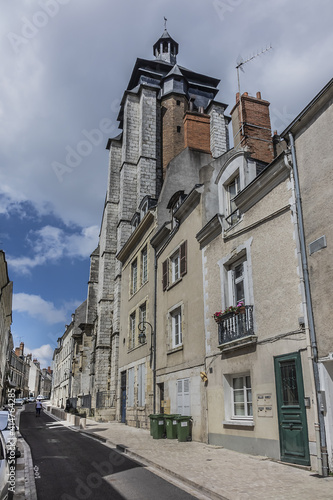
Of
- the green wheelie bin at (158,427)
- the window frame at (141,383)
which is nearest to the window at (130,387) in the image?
the window frame at (141,383)

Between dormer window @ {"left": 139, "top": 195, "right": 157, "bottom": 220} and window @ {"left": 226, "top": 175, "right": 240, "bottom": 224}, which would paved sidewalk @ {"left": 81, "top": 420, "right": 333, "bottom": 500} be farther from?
dormer window @ {"left": 139, "top": 195, "right": 157, "bottom": 220}

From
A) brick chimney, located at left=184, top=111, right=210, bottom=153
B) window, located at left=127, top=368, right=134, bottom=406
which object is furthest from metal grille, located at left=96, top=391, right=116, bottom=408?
brick chimney, located at left=184, top=111, right=210, bottom=153

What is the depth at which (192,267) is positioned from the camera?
45.6 ft

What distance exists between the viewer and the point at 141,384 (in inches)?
736

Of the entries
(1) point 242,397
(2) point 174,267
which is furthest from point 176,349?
(1) point 242,397

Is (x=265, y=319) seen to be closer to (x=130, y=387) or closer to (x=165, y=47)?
(x=130, y=387)

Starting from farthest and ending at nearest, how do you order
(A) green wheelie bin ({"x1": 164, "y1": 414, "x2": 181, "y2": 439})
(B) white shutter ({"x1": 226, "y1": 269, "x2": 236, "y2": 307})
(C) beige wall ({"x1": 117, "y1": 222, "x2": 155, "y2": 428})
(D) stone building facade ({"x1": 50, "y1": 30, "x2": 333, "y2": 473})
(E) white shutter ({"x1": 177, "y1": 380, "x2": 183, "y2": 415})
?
(C) beige wall ({"x1": 117, "y1": 222, "x2": 155, "y2": 428})
(E) white shutter ({"x1": 177, "y1": 380, "x2": 183, "y2": 415})
(A) green wheelie bin ({"x1": 164, "y1": 414, "x2": 181, "y2": 439})
(B) white shutter ({"x1": 226, "y1": 269, "x2": 236, "y2": 307})
(D) stone building facade ({"x1": 50, "y1": 30, "x2": 333, "y2": 473})

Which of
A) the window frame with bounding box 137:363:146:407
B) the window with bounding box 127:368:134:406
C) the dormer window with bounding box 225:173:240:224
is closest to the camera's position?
the dormer window with bounding box 225:173:240:224

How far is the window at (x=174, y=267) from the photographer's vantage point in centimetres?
1485

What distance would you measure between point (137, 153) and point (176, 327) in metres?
20.2

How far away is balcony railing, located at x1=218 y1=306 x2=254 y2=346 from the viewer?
389 inches

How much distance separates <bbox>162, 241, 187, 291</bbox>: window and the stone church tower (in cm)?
984

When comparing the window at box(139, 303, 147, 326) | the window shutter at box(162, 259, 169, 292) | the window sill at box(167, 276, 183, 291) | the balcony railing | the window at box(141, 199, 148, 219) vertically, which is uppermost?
the window at box(141, 199, 148, 219)

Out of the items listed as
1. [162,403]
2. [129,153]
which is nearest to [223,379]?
[162,403]
